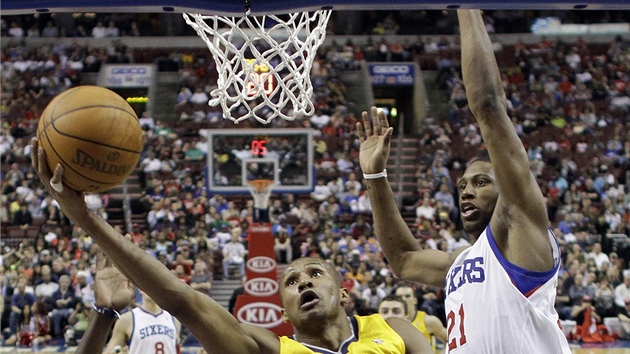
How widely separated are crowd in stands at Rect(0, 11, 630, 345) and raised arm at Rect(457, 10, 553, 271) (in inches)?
247

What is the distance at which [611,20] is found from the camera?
1973cm

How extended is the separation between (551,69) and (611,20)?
8.83ft

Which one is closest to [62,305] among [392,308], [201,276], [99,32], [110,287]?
[201,276]

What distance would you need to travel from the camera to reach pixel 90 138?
244cm

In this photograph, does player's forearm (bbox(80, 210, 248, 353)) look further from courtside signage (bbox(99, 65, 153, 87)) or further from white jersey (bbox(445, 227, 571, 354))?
courtside signage (bbox(99, 65, 153, 87))

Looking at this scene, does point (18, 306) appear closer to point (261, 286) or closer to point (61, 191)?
point (261, 286)

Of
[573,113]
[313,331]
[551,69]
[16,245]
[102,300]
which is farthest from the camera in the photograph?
[551,69]

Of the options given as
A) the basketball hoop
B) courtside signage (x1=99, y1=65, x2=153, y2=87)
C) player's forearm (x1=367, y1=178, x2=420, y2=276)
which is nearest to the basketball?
player's forearm (x1=367, y1=178, x2=420, y2=276)

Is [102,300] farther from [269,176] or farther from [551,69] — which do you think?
[551,69]

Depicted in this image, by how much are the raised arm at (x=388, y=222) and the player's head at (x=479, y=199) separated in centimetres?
37

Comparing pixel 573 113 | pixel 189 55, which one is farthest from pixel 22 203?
pixel 573 113

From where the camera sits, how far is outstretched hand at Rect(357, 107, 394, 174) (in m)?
3.25

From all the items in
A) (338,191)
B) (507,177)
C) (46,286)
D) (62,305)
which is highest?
(507,177)

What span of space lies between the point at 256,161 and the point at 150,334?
16.2ft
